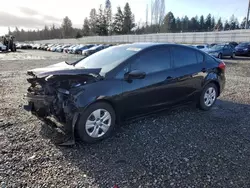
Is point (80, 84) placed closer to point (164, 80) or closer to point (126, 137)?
point (126, 137)

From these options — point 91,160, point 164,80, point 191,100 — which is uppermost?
point 164,80

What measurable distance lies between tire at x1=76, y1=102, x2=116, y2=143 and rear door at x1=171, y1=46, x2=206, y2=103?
158 cm

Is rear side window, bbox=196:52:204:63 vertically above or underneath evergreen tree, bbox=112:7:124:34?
underneath

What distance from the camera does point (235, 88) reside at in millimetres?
7434

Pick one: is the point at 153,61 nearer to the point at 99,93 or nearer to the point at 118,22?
the point at 99,93

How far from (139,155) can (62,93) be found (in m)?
1.49

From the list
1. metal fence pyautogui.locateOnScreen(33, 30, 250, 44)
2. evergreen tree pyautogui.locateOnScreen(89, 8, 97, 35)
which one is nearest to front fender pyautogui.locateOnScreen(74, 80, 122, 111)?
metal fence pyautogui.locateOnScreen(33, 30, 250, 44)

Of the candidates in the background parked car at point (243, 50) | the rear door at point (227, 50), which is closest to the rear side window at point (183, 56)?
the rear door at point (227, 50)

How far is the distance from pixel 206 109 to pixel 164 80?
5.29 feet

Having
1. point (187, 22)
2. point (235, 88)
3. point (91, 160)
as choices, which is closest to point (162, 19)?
point (187, 22)

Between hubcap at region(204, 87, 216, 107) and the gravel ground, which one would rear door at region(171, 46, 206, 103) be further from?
the gravel ground

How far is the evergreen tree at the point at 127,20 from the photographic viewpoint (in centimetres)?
8044

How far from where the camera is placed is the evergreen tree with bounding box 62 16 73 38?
92.6 meters

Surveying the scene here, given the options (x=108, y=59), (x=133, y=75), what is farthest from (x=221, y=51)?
(x=133, y=75)
